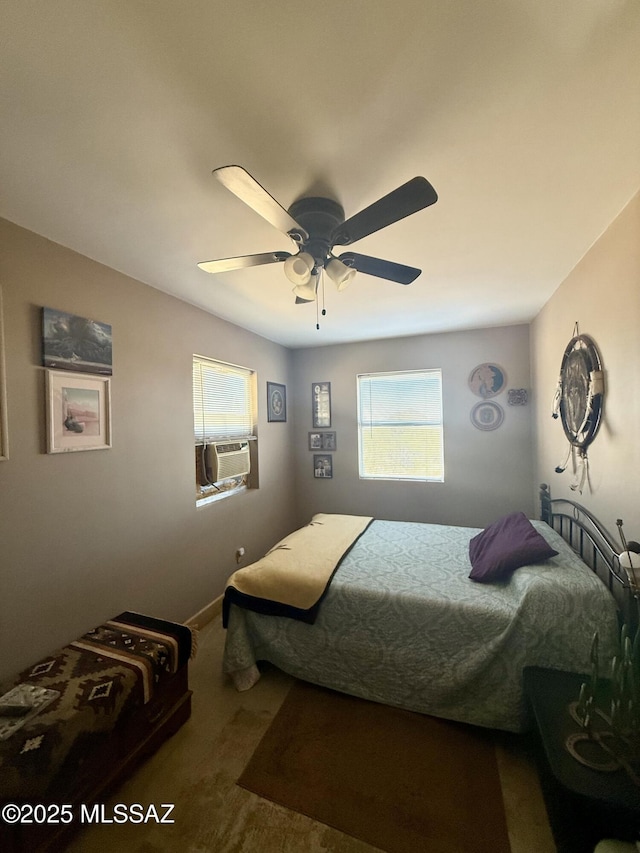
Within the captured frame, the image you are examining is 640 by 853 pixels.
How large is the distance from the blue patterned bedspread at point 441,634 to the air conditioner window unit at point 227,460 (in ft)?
3.92

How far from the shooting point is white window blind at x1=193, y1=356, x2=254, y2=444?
2.88 metres

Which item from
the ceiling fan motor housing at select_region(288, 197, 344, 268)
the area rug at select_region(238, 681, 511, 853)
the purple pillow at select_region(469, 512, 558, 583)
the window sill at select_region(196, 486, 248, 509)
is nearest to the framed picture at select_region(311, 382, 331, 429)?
the window sill at select_region(196, 486, 248, 509)

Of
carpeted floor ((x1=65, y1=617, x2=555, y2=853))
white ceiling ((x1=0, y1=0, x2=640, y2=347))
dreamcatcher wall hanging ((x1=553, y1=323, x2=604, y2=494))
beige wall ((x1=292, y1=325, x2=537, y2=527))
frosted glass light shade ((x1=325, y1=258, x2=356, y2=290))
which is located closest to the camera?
white ceiling ((x1=0, y1=0, x2=640, y2=347))

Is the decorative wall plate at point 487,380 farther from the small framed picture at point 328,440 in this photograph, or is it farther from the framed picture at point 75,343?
the framed picture at point 75,343

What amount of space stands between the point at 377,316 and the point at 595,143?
1.99 meters

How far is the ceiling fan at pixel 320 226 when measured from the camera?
1101 millimetres

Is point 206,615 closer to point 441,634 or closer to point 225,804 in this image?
point 225,804

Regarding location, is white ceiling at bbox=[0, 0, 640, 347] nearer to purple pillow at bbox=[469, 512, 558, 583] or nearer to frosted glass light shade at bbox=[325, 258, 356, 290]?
frosted glass light shade at bbox=[325, 258, 356, 290]

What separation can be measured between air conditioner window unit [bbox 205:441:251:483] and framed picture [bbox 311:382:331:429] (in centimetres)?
113

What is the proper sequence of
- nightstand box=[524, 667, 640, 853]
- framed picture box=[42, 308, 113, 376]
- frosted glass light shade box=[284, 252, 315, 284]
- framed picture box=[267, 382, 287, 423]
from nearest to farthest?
nightstand box=[524, 667, 640, 853]
frosted glass light shade box=[284, 252, 315, 284]
framed picture box=[42, 308, 113, 376]
framed picture box=[267, 382, 287, 423]

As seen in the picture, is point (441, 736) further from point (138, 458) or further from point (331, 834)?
point (138, 458)

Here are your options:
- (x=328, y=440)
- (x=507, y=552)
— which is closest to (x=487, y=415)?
(x=328, y=440)

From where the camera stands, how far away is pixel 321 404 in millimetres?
4273

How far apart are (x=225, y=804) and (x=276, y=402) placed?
3.20 metres
